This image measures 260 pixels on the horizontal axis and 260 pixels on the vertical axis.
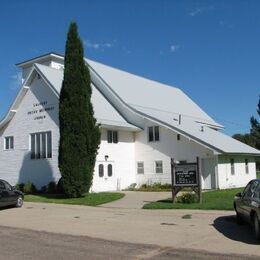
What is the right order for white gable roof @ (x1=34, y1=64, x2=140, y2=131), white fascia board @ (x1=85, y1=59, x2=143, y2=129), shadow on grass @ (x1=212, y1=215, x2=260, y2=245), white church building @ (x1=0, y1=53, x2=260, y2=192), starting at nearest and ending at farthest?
shadow on grass @ (x1=212, y1=215, x2=260, y2=245) < white church building @ (x1=0, y1=53, x2=260, y2=192) < white gable roof @ (x1=34, y1=64, x2=140, y2=131) < white fascia board @ (x1=85, y1=59, x2=143, y2=129)

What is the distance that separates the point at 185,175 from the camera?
860 inches

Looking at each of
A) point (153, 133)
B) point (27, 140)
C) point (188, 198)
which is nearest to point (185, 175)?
point (188, 198)

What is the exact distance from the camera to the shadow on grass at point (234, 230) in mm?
11625

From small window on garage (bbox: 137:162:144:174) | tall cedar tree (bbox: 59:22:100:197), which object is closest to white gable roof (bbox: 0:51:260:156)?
small window on garage (bbox: 137:162:144:174)

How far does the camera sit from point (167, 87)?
159 feet

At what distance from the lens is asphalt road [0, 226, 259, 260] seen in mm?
9648

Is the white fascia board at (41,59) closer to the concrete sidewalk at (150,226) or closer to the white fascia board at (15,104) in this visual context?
the white fascia board at (15,104)

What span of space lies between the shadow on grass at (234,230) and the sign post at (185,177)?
214 inches

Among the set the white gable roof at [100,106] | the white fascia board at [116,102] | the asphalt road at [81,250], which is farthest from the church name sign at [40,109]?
the asphalt road at [81,250]

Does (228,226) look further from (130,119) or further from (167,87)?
(167,87)

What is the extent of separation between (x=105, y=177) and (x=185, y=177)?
11.0 metres

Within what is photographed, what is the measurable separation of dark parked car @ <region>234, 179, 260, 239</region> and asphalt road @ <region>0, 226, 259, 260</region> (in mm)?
2132

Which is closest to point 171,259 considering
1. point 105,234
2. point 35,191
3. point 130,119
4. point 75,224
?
point 105,234

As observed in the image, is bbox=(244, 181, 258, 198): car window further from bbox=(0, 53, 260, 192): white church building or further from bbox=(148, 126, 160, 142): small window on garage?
bbox=(148, 126, 160, 142): small window on garage
